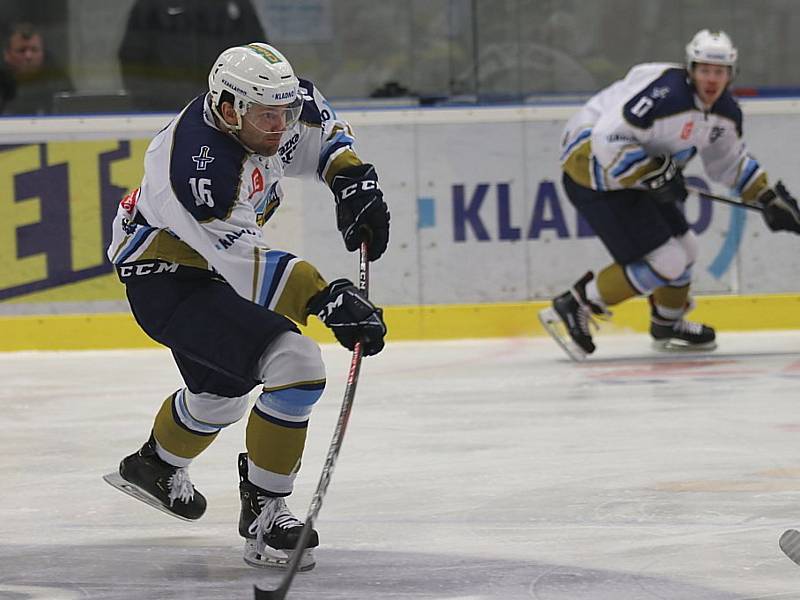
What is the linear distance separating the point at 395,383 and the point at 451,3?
2.00 m

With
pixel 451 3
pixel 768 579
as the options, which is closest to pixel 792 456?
pixel 768 579

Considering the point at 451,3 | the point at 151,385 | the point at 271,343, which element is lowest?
the point at 151,385

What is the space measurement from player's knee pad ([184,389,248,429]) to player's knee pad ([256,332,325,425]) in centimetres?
31

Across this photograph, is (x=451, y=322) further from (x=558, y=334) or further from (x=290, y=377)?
(x=290, y=377)

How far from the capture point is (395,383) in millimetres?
5004

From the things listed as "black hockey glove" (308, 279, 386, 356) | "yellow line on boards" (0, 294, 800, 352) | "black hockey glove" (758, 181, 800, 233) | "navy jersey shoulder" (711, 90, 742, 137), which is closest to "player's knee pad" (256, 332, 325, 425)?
"black hockey glove" (308, 279, 386, 356)

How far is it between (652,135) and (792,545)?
122 inches

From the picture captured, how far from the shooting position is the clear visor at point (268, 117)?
8.46 feet

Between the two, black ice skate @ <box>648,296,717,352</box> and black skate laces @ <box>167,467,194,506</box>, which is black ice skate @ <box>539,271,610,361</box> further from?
black skate laces @ <box>167,467,194,506</box>

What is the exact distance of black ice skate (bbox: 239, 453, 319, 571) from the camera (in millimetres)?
2613

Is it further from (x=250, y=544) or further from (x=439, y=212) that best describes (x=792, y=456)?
(x=439, y=212)

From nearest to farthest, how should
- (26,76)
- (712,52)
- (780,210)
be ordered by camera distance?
1. (712,52)
2. (780,210)
3. (26,76)

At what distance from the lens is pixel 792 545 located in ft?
8.01

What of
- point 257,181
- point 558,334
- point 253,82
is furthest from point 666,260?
point 253,82
